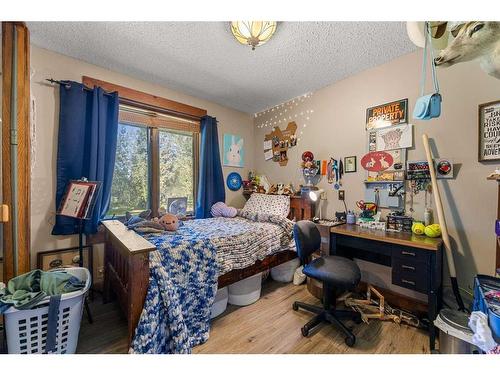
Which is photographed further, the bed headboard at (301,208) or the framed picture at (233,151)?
the framed picture at (233,151)

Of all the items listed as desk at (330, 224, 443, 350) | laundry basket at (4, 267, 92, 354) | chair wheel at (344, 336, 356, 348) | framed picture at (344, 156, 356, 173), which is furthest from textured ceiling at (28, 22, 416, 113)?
chair wheel at (344, 336, 356, 348)

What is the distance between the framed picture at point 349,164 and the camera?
2.32m

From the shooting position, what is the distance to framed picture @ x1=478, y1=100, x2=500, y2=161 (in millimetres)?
1505

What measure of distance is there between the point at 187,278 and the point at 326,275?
100cm

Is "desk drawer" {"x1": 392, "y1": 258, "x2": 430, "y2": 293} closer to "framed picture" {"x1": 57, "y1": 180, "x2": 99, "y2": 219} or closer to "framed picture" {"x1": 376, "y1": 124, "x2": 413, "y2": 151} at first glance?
"framed picture" {"x1": 376, "y1": 124, "x2": 413, "y2": 151}

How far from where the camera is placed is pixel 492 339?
943mm

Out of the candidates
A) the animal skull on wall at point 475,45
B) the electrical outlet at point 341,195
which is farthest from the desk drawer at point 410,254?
the animal skull on wall at point 475,45

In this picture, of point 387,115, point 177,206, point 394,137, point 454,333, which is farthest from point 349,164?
point 177,206

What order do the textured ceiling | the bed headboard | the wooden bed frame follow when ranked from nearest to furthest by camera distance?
the wooden bed frame, the textured ceiling, the bed headboard

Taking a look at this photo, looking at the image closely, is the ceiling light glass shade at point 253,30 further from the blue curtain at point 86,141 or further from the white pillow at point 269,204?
the white pillow at point 269,204

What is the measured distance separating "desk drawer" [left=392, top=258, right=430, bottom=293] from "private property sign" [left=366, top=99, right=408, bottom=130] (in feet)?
4.27

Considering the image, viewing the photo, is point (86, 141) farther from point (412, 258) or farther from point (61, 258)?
point (412, 258)

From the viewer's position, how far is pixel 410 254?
154cm

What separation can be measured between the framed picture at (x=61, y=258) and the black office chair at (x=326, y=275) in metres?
2.07
